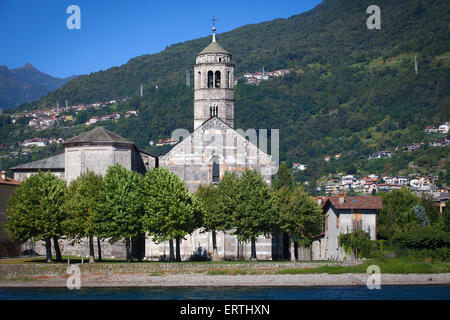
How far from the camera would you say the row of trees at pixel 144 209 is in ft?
186

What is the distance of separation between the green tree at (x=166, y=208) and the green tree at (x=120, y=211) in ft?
2.77

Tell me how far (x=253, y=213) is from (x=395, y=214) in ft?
58.5

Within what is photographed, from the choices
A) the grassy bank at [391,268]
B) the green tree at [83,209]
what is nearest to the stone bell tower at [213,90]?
the green tree at [83,209]

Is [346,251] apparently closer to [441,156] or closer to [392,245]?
[392,245]

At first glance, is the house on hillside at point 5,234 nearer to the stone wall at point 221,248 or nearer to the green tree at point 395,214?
the stone wall at point 221,248

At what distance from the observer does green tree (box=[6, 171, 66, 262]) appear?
56.2 meters

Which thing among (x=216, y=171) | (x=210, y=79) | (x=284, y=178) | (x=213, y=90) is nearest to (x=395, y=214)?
(x=216, y=171)

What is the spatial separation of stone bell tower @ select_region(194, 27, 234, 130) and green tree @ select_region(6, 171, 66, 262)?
20376mm

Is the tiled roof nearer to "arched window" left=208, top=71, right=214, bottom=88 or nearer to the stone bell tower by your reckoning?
the stone bell tower

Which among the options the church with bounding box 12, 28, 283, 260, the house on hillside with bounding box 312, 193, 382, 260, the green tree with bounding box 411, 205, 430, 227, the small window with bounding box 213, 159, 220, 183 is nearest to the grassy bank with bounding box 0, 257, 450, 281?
the house on hillside with bounding box 312, 193, 382, 260

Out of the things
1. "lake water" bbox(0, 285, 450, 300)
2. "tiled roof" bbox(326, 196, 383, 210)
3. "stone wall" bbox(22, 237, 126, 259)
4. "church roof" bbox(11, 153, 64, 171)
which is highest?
"church roof" bbox(11, 153, 64, 171)

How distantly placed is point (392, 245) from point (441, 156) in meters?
102

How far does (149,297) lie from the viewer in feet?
156

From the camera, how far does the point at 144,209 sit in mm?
57938
